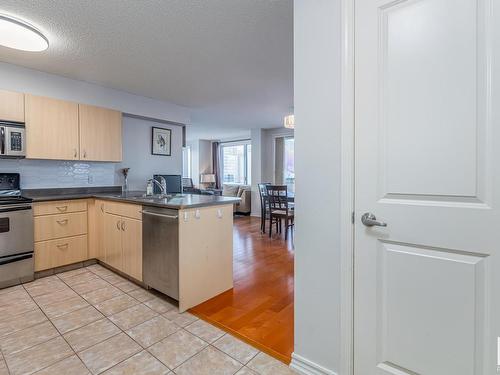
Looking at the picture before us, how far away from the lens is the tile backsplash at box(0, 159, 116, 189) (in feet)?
10.2

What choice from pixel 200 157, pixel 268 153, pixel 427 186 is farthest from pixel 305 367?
pixel 200 157

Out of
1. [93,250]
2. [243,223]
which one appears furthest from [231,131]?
[93,250]

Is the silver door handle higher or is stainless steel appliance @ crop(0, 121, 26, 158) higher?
stainless steel appliance @ crop(0, 121, 26, 158)

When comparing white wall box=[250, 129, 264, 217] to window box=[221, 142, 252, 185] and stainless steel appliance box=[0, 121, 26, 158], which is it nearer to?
window box=[221, 142, 252, 185]

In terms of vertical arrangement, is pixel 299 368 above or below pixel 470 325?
below

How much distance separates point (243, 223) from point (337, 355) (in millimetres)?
4719

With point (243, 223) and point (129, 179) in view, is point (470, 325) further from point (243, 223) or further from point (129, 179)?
point (243, 223)

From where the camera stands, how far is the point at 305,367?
1473 mm

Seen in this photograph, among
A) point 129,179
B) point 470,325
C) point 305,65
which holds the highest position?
point 305,65

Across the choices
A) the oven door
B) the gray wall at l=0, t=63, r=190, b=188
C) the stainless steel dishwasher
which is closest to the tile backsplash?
the gray wall at l=0, t=63, r=190, b=188

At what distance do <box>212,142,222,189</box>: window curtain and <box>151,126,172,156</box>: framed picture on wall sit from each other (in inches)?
164

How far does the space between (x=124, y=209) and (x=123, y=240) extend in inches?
13.4

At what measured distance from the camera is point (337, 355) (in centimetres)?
135

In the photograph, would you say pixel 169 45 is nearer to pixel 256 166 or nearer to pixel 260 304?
pixel 260 304
